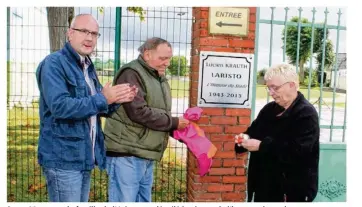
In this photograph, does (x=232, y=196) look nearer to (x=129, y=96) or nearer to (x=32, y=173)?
(x=129, y=96)

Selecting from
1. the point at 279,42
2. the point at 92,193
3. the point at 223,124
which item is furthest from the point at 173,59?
the point at 92,193

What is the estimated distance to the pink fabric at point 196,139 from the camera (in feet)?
9.23

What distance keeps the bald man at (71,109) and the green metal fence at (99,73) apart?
740 mm

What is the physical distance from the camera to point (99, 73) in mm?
3115

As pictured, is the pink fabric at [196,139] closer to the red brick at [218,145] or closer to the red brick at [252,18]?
the red brick at [218,145]

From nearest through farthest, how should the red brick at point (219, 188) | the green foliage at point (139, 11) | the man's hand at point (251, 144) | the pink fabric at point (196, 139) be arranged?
the man's hand at point (251, 144)
the pink fabric at point (196, 139)
the green foliage at point (139, 11)
the red brick at point (219, 188)

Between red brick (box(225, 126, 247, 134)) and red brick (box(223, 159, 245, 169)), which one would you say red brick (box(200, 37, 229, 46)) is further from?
red brick (box(223, 159, 245, 169))

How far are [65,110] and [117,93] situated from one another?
1.15 feet

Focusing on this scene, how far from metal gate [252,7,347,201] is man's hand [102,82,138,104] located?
1.32 m

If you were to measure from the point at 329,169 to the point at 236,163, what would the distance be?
0.91m

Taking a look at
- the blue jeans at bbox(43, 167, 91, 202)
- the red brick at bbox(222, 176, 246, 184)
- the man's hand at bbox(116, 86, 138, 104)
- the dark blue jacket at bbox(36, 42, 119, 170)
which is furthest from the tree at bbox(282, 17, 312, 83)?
the blue jeans at bbox(43, 167, 91, 202)

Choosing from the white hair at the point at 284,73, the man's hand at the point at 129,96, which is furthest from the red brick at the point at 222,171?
the man's hand at the point at 129,96

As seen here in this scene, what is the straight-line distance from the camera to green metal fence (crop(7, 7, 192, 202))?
310 centimetres

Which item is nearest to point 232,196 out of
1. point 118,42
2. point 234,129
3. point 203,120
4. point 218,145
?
point 218,145
